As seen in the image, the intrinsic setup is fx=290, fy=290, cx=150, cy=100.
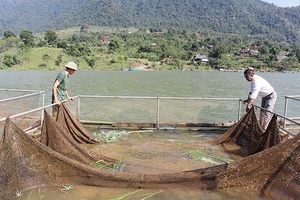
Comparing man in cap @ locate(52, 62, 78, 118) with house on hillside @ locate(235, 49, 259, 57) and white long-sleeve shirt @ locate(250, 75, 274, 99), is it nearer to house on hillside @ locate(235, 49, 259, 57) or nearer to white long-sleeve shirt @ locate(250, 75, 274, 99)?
white long-sleeve shirt @ locate(250, 75, 274, 99)

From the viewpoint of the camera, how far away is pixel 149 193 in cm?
415

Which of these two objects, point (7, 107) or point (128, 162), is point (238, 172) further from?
point (7, 107)

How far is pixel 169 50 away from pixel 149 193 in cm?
10335

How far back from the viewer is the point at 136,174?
160 inches

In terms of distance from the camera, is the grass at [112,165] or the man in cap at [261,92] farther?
the man in cap at [261,92]

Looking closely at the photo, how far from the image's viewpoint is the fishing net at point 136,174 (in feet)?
12.9

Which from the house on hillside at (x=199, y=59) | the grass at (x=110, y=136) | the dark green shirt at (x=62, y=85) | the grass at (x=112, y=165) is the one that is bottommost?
the grass at (x=110, y=136)

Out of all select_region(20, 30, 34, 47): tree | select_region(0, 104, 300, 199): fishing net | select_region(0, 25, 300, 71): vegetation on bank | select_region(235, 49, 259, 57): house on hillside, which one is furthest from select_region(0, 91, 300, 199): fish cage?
select_region(235, 49, 259, 57): house on hillside

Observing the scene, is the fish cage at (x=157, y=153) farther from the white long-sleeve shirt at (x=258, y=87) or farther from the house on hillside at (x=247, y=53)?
the house on hillside at (x=247, y=53)

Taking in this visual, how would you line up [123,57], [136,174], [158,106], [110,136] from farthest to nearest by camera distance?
[123,57]
[158,106]
[110,136]
[136,174]

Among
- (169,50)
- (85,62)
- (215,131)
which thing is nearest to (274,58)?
(169,50)

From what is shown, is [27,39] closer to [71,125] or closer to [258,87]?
[71,125]

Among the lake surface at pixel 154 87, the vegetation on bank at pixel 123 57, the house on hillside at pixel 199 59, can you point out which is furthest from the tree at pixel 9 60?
the house on hillside at pixel 199 59

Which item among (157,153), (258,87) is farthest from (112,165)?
(258,87)
